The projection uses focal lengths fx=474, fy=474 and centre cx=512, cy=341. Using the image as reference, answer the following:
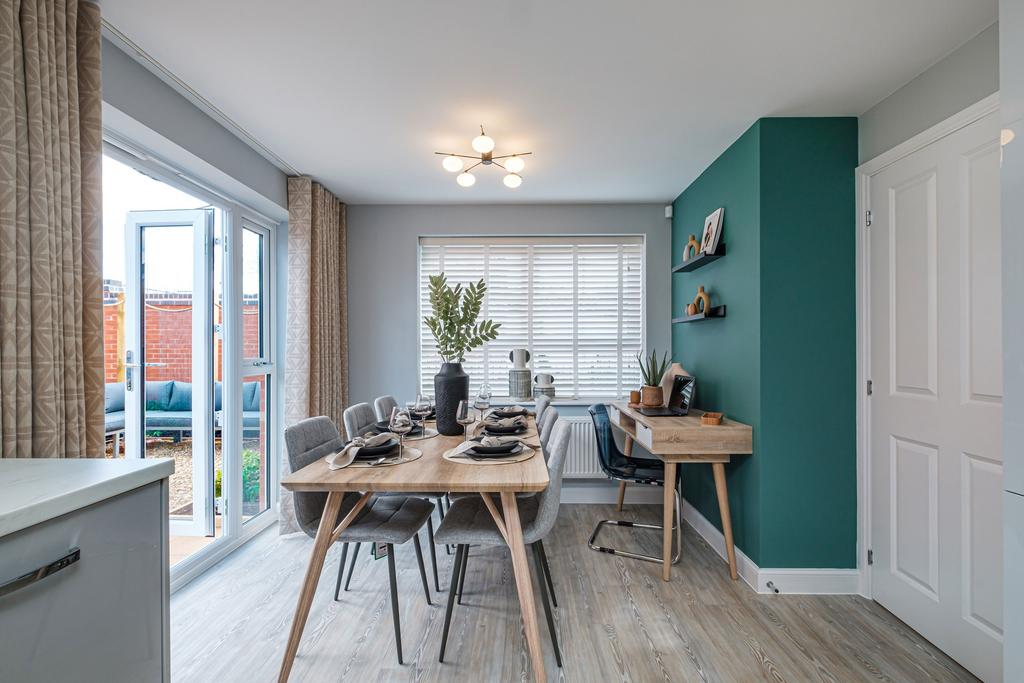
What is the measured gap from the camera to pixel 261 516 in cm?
340

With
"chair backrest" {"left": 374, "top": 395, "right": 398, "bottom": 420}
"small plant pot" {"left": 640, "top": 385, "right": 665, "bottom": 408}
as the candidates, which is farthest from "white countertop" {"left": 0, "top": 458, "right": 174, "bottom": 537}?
"small plant pot" {"left": 640, "top": 385, "right": 665, "bottom": 408}

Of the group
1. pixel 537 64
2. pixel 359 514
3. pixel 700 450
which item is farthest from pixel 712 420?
→ pixel 537 64

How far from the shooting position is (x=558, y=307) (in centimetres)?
424

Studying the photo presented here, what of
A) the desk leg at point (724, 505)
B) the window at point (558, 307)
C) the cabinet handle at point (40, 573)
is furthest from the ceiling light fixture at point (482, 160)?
the cabinet handle at point (40, 573)

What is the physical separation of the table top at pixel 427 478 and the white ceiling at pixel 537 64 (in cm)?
168

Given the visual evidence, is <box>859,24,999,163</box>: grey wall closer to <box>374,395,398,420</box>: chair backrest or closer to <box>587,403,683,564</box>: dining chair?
<box>587,403,683,564</box>: dining chair

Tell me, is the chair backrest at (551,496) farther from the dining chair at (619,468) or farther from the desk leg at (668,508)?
the dining chair at (619,468)

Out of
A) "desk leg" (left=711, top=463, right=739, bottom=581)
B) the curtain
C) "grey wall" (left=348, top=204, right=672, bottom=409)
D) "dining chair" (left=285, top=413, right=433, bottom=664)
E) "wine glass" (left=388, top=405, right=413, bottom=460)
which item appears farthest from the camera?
"grey wall" (left=348, top=204, right=672, bottom=409)

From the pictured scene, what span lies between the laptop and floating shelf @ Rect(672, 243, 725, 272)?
0.79 meters

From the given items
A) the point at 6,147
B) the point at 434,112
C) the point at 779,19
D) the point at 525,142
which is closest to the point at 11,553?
the point at 6,147

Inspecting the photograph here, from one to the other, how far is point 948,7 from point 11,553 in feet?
9.73

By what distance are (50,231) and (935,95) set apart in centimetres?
345

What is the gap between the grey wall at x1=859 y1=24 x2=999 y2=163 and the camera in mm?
1828

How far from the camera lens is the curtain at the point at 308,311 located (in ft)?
11.0
